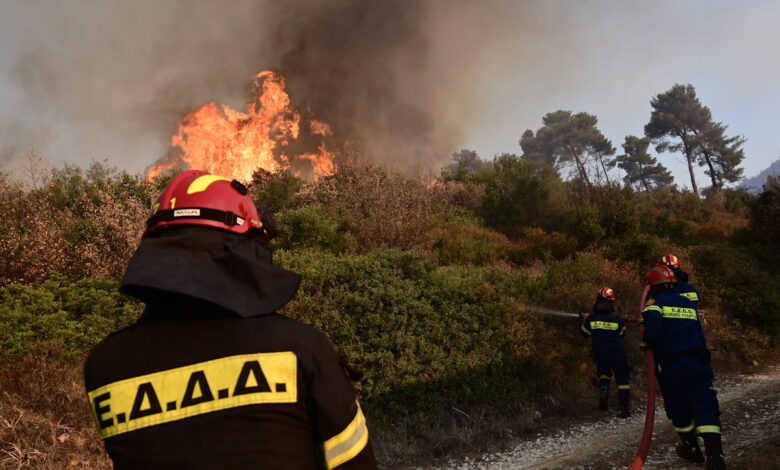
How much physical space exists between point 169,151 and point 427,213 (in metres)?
15.0

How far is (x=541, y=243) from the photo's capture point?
15297mm

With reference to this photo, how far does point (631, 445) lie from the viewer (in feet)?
20.3

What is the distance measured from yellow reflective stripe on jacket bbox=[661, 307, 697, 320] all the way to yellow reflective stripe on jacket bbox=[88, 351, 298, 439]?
221 inches

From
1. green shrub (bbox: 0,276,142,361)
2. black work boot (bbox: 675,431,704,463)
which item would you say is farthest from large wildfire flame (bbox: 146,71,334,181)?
black work boot (bbox: 675,431,704,463)

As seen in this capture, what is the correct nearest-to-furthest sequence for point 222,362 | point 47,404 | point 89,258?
point 222,362
point 47,404
point 89,258

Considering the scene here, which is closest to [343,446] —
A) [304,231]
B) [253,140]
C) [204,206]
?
[204,206]

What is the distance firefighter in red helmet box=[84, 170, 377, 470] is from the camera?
1.27m

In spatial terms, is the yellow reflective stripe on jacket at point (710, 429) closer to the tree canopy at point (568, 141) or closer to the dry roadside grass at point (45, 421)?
the dry roadside grass at point (45, 421)

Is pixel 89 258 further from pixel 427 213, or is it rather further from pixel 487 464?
pixel 427 213

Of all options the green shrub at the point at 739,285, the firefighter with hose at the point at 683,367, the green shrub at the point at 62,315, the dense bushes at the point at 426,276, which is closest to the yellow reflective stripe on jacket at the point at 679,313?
the firefighter with hose at the point at 683,367

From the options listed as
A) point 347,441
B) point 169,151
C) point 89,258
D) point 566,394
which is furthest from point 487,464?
point 169,151

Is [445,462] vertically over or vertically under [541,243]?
under

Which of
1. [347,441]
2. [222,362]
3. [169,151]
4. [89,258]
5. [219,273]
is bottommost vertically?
[347,441]

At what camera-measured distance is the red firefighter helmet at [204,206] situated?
1.53 meters
